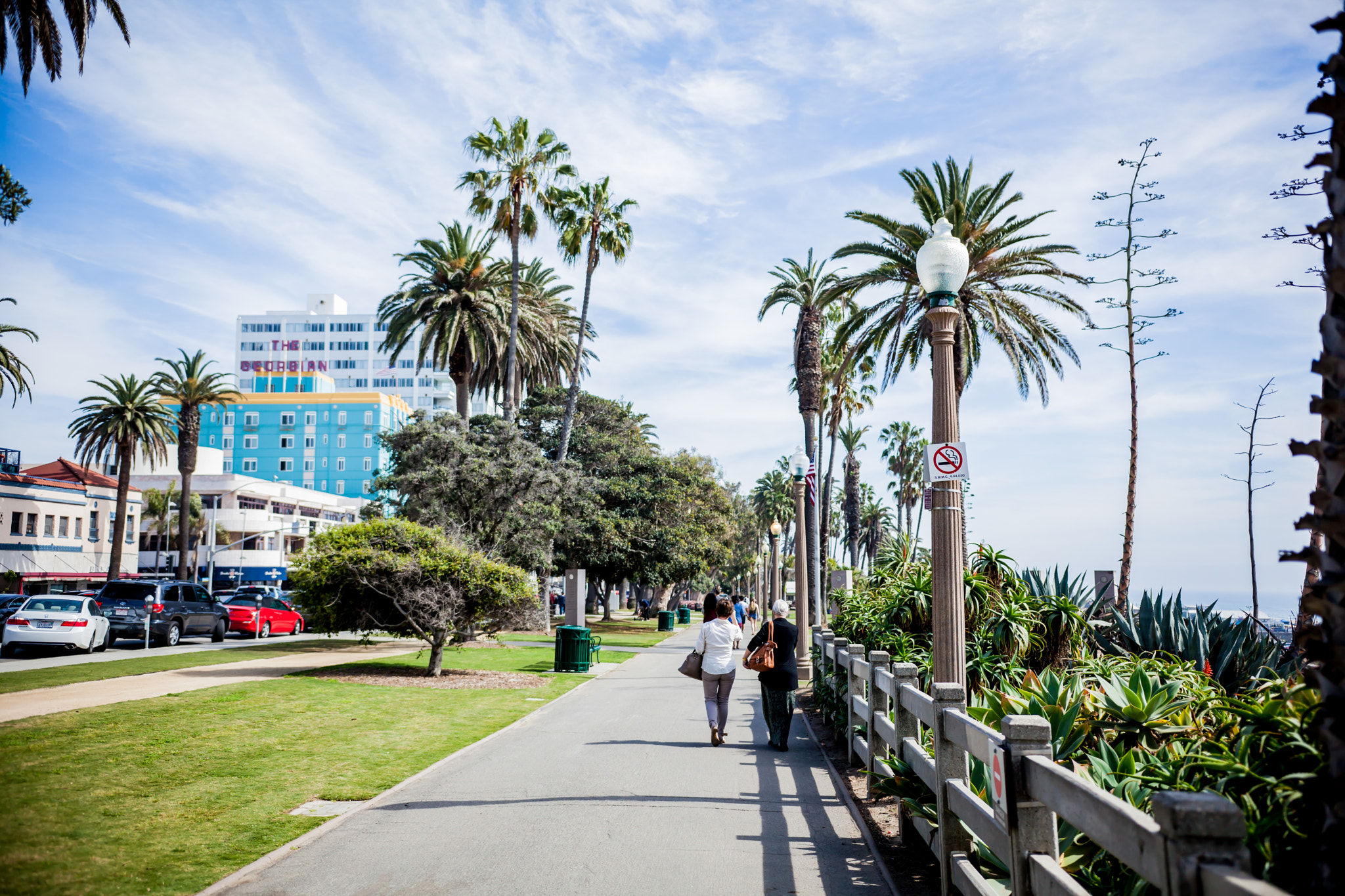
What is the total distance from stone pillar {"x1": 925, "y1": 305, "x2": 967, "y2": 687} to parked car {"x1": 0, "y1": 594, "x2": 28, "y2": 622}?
88.5ft

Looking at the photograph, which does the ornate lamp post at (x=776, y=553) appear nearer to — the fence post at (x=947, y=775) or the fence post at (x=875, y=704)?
the fence post at (x=875, y=704)

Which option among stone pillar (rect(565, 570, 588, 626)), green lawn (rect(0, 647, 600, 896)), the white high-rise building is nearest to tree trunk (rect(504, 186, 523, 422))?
stone pillar (rect(565, 570, 588, 626))

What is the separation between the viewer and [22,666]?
19406 millimetres

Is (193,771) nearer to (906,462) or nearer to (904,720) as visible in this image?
(904,720)

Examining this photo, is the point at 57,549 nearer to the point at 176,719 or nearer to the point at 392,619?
the point at 392,619

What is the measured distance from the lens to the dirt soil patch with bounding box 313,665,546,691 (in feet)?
58.1

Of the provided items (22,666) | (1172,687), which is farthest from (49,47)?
(1172,687)

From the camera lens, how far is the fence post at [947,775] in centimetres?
542

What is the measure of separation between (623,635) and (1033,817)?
124 ft

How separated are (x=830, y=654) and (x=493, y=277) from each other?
32672mm

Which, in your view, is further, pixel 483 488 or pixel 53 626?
Answer: pixel 483 488

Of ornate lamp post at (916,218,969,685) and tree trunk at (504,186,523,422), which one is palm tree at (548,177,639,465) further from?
ornate lamp post at (916,218,969,685)

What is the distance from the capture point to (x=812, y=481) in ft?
71.7

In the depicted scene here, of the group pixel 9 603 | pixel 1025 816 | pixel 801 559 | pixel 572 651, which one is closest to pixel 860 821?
pixel 1025 816
